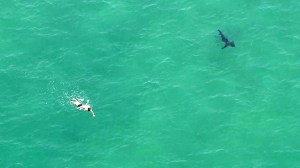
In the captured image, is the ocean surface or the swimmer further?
the swimmer

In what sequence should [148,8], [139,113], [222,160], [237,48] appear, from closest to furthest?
[222,160], [139,113], [237,48], [148,8]

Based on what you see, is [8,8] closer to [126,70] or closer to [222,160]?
[126,70]

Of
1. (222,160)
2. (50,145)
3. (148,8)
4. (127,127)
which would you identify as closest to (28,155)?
(50,145)

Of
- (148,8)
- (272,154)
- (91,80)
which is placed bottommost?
(272,154)

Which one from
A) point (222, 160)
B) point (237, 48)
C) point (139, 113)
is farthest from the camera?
point (237, 48)

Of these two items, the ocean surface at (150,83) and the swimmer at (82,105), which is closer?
the ocean surface at (150,83)

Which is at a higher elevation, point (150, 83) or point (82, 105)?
point (150, 83)

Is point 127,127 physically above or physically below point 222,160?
above

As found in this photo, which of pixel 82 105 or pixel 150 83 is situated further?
pixel 150 83
